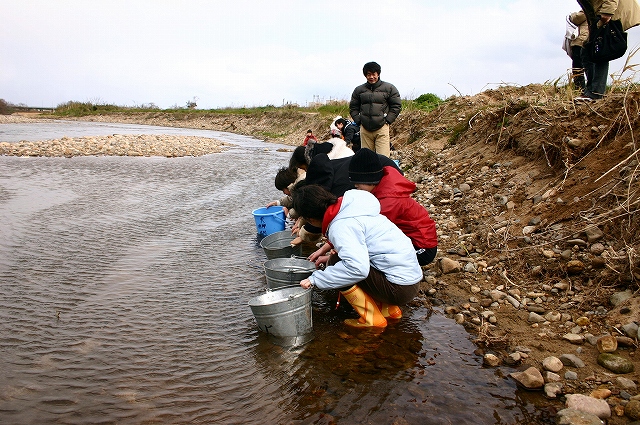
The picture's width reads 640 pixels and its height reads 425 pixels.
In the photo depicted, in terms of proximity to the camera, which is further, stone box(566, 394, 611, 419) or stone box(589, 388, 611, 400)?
stone box(589, 388, 611, 400)

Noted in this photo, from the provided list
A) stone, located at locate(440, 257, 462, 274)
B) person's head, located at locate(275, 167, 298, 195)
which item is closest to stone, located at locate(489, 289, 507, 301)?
stone, located at locate(440, 257, 462, 274)

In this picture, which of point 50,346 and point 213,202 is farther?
point 213,202

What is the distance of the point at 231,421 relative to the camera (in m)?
2.68

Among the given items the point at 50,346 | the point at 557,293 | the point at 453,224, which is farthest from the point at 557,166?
the point at 50,346

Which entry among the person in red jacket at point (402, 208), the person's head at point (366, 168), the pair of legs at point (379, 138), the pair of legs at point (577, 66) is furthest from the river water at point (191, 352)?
the pair of legs at point (577, 66)

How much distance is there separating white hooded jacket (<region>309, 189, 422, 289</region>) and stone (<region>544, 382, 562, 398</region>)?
3.77 feet

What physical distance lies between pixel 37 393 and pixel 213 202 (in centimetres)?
656

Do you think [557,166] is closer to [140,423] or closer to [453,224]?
[453,224]

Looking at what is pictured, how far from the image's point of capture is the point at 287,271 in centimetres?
394

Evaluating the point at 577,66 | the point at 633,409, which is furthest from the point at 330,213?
the point at 577,66

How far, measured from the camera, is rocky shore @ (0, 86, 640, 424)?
115 inches

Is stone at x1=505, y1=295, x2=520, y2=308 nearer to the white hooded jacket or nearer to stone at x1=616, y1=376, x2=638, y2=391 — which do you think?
the white hooded jacket

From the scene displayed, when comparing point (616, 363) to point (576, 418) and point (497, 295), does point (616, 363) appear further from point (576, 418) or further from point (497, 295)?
point (497, 295)

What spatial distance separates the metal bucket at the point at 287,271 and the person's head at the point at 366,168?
3.10ft
